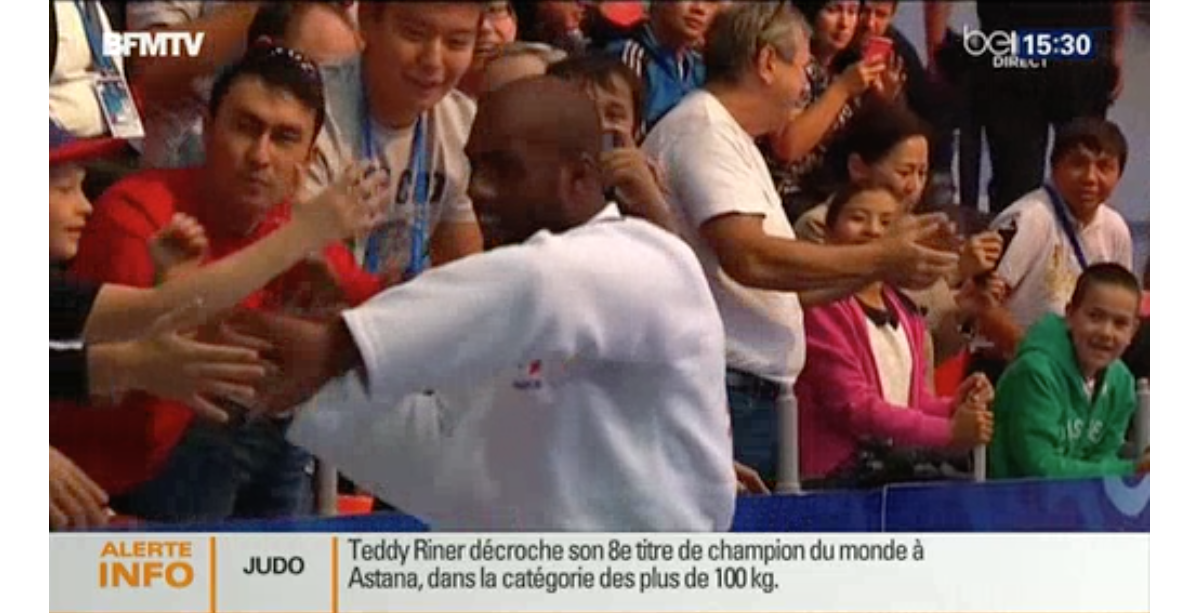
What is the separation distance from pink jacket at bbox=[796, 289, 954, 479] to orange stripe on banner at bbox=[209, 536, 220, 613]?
2.97 feet

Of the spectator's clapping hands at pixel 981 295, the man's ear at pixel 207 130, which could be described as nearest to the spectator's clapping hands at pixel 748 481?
the spectator's clapping hands at pixel 981 295

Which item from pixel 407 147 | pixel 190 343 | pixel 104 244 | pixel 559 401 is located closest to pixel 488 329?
pixel 559 401

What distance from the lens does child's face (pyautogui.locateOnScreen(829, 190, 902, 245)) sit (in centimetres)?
233

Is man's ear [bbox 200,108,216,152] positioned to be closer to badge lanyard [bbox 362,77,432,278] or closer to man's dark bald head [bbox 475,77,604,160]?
badge lanyard [bbox 362,77,432,278]

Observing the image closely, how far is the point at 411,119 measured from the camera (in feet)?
7.61

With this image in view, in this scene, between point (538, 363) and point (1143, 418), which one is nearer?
point (538, 363)

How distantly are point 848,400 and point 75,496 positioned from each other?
1.19 m

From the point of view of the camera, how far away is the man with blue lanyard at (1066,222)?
2.35m

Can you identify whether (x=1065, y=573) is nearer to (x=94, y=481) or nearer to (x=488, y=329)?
(x=488, y=329)

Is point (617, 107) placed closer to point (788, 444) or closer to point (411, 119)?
point (411, 119)

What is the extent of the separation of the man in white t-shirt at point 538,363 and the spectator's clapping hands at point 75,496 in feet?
1.05

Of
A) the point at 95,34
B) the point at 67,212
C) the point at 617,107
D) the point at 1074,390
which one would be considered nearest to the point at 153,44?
the point at 95,34

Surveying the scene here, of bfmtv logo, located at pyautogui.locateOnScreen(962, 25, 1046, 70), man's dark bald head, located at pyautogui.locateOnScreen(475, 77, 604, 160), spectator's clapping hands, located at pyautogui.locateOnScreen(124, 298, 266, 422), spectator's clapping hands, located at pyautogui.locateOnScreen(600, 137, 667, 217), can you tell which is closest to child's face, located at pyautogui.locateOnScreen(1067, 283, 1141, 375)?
bfmtv logo, located at pyautogui.locateOnScreen(962, 25, 1046, 70)

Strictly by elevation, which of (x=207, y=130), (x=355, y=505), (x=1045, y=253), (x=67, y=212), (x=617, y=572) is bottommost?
(x=617, y=572)
